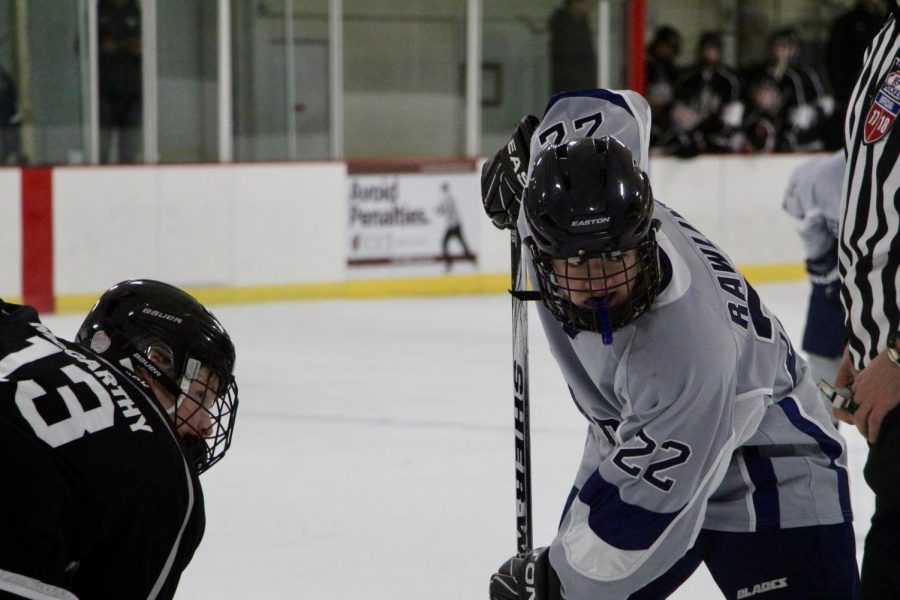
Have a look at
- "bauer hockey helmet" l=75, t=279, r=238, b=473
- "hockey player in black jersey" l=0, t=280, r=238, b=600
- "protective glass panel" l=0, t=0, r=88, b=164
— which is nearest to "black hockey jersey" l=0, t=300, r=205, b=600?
"hockey player in black jersey" l=0, t=280, r=238, b=600

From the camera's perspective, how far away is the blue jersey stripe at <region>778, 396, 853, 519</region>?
5.64ft

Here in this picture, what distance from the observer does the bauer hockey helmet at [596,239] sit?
148 centimetres

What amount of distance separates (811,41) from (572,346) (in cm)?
963

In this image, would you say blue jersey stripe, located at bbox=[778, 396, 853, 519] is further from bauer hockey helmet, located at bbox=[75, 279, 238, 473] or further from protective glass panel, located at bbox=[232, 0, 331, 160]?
protective glass panel, located at bbox=[232, 0, 331, 160]

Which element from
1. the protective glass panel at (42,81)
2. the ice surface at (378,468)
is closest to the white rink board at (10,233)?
the protective glass panel at (42,81)

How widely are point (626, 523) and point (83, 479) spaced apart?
616 mm

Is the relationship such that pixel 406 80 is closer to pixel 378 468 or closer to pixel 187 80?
pixel 187 80

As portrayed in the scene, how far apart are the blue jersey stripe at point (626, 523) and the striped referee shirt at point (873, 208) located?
28 centimetres

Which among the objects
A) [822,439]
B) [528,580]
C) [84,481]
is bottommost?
[528,580]

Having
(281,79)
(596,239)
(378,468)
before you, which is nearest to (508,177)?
(596,239)

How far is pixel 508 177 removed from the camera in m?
2.00

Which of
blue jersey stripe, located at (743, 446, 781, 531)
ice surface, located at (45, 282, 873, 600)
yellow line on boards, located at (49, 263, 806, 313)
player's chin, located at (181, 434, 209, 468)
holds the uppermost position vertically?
player's chin, located at (181, 434, 209, 468)

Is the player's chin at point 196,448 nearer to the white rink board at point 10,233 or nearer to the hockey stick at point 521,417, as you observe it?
the hockey stick at point 521,417

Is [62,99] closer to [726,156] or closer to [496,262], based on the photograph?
[496,262]
